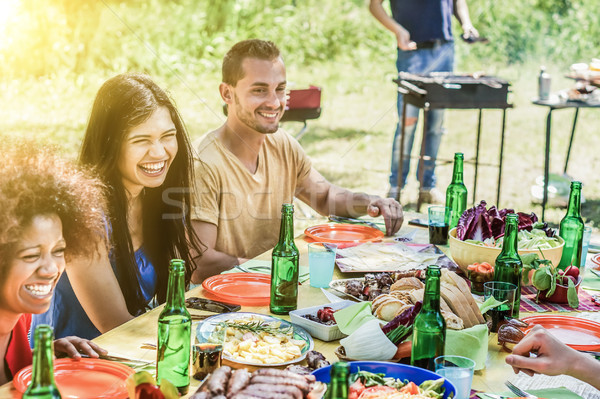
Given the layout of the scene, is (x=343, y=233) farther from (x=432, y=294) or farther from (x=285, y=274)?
(x=432, y=294)

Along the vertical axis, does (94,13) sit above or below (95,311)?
above

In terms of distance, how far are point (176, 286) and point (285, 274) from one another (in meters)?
0.58

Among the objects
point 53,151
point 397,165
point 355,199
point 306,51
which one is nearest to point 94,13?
point 306,51

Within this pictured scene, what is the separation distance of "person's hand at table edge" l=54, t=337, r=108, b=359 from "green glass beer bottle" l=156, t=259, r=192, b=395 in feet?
0.71

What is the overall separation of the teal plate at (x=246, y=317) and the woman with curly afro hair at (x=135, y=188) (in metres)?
0.64

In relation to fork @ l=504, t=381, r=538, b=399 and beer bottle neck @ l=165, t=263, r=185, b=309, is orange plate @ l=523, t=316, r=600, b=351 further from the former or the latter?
beer bottle neck @ l=165, t=263, r=185, b=309

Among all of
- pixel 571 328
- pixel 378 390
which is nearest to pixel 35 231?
pixel 378 390

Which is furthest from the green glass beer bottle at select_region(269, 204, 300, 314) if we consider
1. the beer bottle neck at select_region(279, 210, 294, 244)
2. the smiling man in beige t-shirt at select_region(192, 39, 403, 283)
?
the smiling man in beige t-shirt at select_region(192, 39, 403, 283)

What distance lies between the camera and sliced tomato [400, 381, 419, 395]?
1.43 metres

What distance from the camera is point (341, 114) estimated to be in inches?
369

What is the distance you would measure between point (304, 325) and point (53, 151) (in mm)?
779

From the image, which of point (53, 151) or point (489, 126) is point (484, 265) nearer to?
point (53, 151)

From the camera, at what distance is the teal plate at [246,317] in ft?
5.43

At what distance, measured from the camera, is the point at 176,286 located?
1.55 meters
